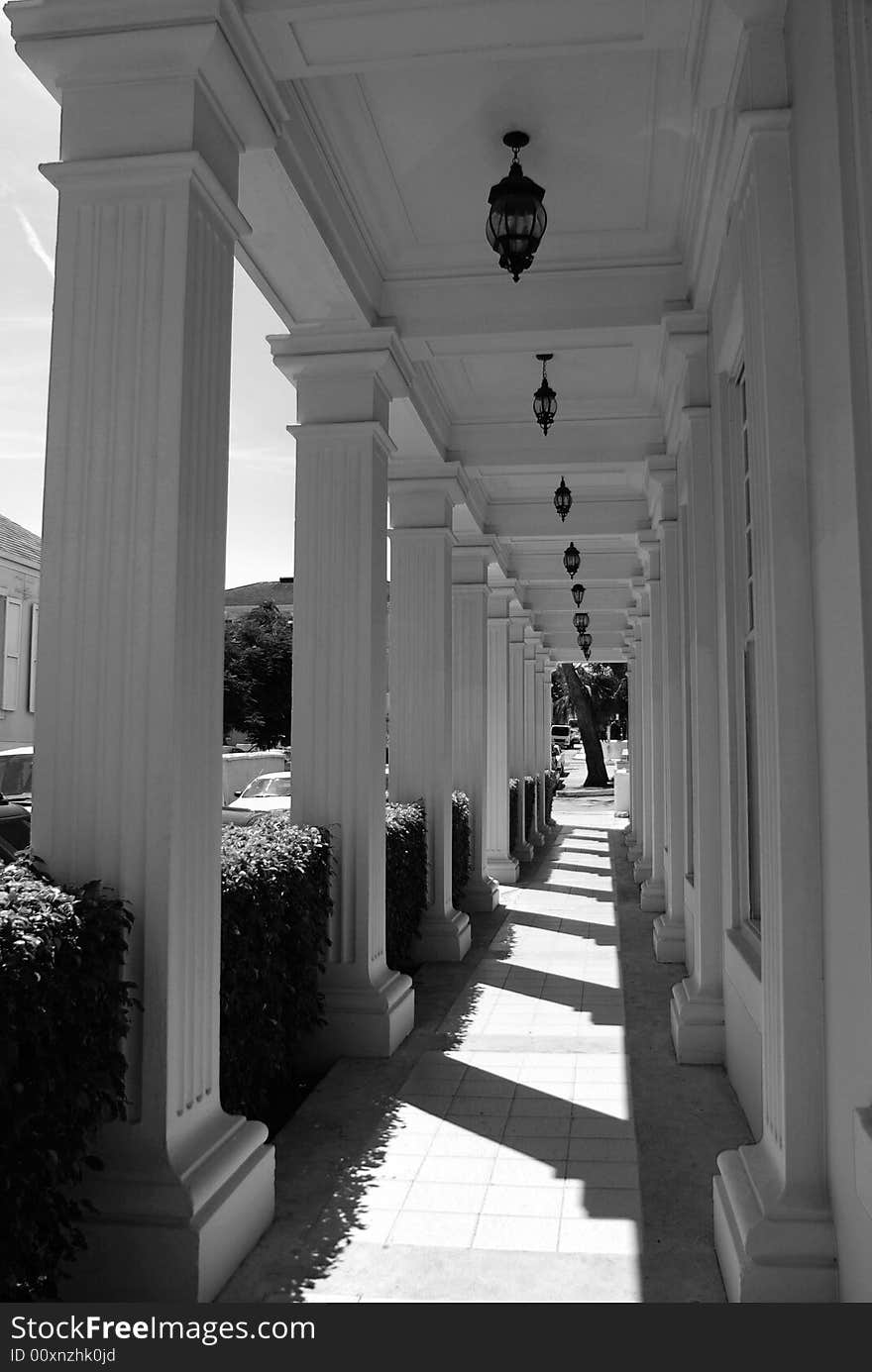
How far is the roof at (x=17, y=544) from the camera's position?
1089 inches

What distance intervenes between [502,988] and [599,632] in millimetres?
16436

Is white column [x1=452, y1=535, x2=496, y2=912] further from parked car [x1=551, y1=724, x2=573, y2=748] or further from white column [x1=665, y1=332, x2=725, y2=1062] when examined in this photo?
parked car [x1=551, y1=724, x2=573, y2=748]

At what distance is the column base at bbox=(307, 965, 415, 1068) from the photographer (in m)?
6.26

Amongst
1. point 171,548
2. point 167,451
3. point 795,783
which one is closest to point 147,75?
point 167,451

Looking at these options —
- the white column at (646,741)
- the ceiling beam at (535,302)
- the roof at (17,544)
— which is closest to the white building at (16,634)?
the roof at (17,544)

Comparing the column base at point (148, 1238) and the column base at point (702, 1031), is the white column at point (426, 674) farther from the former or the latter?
the column base at point (148, 1238)

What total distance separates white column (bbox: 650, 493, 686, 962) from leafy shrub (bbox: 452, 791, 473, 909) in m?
2.36

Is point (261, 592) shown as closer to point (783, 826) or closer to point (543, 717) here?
point (543, 717)

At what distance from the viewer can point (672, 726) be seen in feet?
26.5

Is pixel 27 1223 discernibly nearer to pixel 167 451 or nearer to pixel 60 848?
pixel 60 848

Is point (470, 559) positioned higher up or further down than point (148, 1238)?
higher up

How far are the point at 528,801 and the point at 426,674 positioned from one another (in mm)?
11176

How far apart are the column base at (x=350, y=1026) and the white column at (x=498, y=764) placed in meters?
8.02

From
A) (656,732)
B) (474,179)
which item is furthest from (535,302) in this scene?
(656,732)
